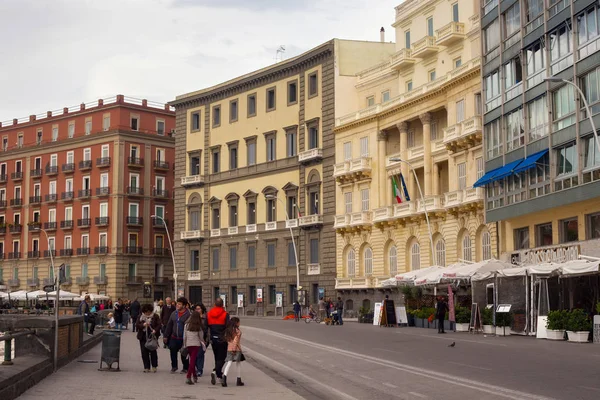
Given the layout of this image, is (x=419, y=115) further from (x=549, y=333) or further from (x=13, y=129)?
(x=13, y=129)

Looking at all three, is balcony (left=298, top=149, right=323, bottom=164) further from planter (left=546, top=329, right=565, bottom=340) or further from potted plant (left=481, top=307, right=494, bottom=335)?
planter (left=546, top=329, right=565, bottom=340)

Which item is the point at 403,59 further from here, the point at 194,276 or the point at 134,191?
the point at 134,191

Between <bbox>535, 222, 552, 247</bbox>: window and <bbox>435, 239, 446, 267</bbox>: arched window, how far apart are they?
13627 millimetres

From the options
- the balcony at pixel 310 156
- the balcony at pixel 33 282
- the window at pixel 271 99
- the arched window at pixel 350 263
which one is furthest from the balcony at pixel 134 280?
the arched window at pixel 350 263

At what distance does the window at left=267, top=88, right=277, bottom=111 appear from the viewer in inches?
3159

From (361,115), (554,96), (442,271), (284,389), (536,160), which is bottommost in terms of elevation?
(284,389)

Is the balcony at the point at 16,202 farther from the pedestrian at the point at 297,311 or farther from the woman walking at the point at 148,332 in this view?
the woman walking at the point at 148,332

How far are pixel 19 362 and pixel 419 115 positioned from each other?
46740 millimetres

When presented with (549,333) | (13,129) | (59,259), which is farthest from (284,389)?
(13,129)

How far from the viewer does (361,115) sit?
69.6 m

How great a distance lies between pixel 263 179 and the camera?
266ft

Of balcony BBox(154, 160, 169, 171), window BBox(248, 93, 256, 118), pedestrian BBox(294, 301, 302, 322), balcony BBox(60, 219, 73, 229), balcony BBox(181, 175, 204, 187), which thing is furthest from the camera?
balcony BBox(60, 219, 73, 229)

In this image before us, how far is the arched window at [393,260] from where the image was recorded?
214 ft

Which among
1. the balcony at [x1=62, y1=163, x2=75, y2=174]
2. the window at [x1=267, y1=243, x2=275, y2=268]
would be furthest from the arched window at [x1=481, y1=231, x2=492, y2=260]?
the balcony at [x1=62, y1=163, x2=75, y2=174]
